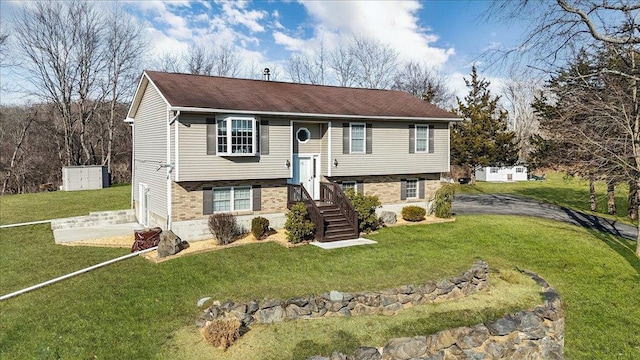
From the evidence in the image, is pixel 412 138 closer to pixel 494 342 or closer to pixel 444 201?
pixel 444 201

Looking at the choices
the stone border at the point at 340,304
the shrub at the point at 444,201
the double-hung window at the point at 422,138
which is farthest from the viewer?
the double-hung window at the point at 422,138

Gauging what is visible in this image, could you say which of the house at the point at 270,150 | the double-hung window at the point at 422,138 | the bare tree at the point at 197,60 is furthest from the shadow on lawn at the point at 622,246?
the bare tree at the point at 197,60

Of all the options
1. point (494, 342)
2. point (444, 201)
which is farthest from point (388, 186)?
point (494, 342)

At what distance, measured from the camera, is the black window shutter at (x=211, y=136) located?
14766mm

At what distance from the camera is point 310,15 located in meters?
37.0

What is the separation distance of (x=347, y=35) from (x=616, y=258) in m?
38.3

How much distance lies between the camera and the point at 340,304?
31.3 feet

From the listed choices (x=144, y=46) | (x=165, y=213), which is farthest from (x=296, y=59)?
(x=165, y=213)

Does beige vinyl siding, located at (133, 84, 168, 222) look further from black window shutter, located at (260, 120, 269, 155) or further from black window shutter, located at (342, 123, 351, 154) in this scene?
black window shutter, located at (342, 123, 351, 154)

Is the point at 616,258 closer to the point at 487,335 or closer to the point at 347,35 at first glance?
the point at 487,335

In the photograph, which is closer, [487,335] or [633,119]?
[487,335]

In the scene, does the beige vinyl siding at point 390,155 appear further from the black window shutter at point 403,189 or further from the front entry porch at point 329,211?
the front entry porch at point 329,211

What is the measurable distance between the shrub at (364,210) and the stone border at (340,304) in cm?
578

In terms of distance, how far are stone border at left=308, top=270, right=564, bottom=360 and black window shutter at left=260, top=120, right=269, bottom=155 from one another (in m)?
9.97
